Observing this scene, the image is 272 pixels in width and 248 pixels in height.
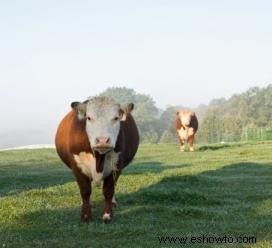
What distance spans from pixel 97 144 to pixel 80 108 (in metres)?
1.11

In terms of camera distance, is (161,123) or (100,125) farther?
(161,123)

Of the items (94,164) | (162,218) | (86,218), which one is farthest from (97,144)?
(162,218)

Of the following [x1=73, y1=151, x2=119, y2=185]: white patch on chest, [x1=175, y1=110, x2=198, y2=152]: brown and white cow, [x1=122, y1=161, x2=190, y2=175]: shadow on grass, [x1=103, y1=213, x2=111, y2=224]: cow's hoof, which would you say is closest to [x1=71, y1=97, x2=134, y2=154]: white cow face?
[x1=73, y1=151, x2=119, y2=185]: white patch on chest

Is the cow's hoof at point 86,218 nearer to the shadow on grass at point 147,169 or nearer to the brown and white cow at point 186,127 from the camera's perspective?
the shadow on grass at point 147,169

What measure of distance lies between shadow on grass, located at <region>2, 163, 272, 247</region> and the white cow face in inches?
61.2

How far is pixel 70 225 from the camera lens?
35.1 feet

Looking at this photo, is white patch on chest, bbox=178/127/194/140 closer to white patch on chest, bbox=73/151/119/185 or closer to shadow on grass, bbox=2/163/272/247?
shadow on grass, bbox=2/163/272/247

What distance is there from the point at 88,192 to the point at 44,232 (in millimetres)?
1398

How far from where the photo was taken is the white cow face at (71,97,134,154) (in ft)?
33.1

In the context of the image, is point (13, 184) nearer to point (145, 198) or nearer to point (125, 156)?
point (145, 198)

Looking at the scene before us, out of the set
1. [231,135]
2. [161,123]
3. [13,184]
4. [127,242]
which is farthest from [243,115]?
[127,242]

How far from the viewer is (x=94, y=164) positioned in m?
10.7

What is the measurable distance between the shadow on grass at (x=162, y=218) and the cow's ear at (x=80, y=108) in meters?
2.08

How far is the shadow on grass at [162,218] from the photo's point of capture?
978 centimetres
